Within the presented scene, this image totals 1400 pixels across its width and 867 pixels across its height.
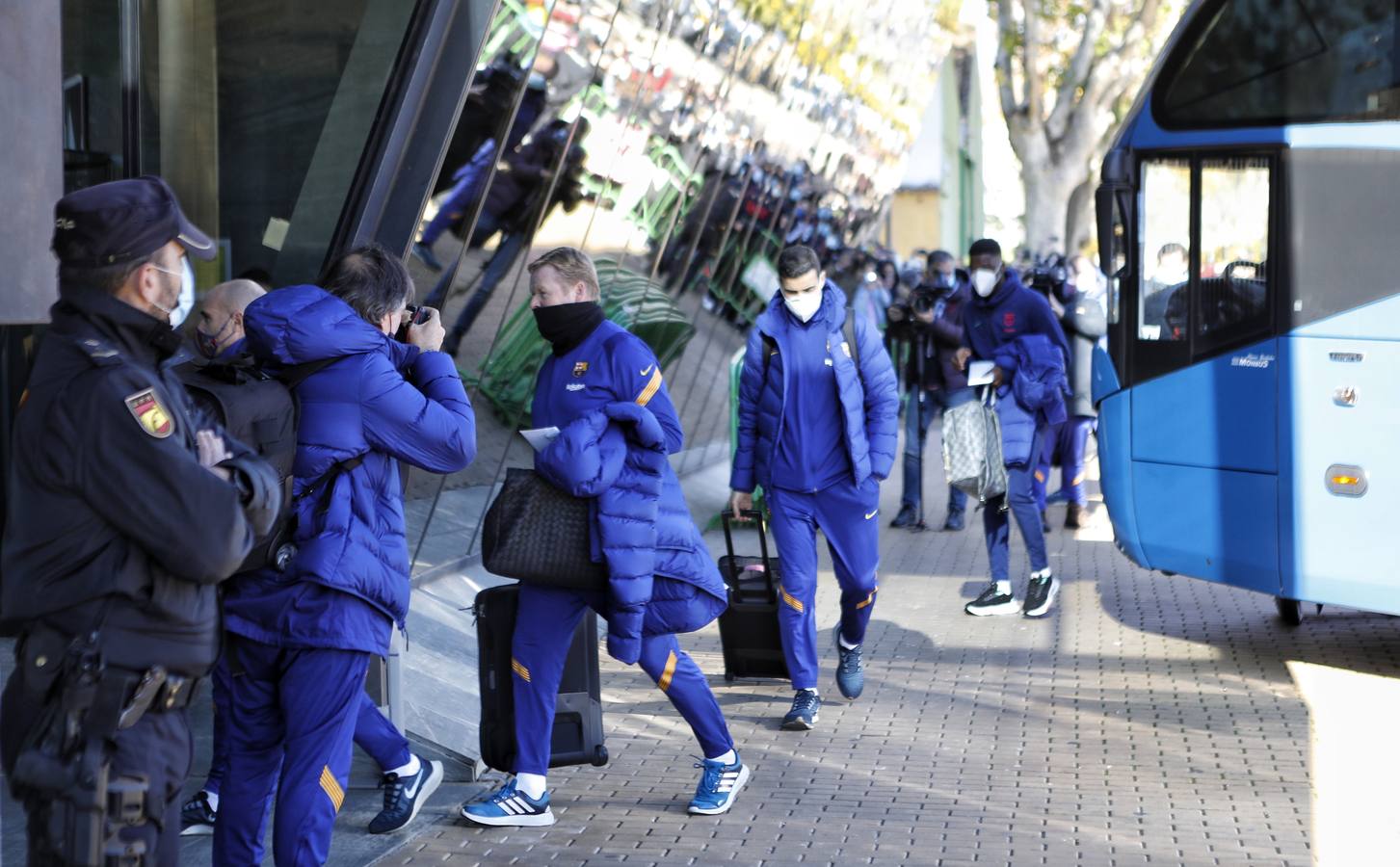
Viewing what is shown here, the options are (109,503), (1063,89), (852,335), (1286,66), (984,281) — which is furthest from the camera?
(1063,89)

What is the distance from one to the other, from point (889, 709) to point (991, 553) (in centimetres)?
243

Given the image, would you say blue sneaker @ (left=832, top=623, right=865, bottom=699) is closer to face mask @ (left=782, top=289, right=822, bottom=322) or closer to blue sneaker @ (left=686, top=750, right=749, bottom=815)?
face mask @ (left=782, top=289, right=822, bottom=322)

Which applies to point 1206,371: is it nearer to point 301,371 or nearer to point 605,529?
point 605,529

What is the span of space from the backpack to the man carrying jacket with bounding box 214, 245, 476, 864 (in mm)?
15

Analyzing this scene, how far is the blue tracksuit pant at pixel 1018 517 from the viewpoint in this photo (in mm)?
9156

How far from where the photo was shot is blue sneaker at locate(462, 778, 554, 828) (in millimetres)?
5488

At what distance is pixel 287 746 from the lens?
13.8ft

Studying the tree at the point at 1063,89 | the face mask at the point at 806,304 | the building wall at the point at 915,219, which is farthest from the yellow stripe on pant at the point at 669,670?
the building wall at the point at 915,219

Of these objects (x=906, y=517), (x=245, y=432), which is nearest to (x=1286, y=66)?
(x=245, y=432)

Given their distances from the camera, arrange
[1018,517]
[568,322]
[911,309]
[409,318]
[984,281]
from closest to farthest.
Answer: [409,318]
[568,322]
[1018,517]
[984,281]
[911,309]

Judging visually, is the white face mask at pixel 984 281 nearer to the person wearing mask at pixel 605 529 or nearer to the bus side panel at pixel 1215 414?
the bus side panel at pixel 1215 414

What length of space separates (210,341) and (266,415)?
89 cm

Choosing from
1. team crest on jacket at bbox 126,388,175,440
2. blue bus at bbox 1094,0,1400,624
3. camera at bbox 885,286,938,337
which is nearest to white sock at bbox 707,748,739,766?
team crest on jacket at bbox 126,388,175,440

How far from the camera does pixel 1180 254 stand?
8.29 metres
